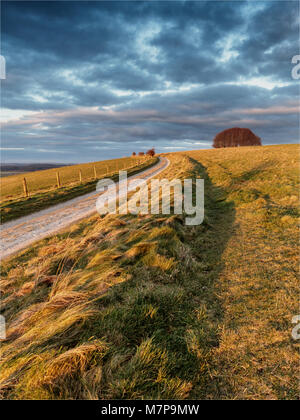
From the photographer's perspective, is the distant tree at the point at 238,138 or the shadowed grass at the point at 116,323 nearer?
the shadowed grass at the point at 116,323

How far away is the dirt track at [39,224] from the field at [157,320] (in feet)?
5.35

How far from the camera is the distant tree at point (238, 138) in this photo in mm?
89938

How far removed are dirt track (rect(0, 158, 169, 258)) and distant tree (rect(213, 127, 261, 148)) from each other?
9134 centimetres

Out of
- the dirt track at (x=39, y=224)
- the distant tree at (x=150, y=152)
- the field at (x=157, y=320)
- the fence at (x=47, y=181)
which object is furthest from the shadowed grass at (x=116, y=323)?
the distant tree at (x=150, y=152)

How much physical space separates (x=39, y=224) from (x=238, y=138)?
96686 mm

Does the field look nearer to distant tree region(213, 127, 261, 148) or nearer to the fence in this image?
the fence

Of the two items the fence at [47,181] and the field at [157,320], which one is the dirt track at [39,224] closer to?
the field at [157,320]

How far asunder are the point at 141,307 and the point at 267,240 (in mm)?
4959

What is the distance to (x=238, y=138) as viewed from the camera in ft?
299

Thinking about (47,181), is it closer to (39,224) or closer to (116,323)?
(39,224)

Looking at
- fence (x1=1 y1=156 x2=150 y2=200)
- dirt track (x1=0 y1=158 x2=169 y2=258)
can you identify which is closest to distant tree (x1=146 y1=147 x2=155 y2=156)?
fence (x1=1 y1=156 x2=150 y2=200)

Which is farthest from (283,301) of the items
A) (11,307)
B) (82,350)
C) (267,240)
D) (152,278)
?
(11,307)

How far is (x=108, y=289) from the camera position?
4.23m

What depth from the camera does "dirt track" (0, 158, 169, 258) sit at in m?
8.47
